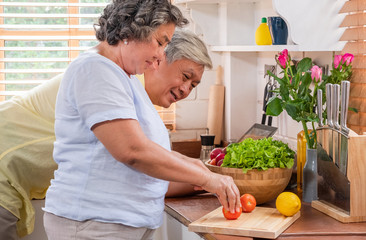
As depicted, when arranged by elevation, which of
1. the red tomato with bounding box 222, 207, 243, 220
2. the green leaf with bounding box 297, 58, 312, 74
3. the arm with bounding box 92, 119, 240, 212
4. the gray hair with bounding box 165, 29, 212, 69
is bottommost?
Result: the red tomato with bounding box 222, 207, 243, 220

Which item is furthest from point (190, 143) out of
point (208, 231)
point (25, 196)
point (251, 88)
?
point (208, 231)

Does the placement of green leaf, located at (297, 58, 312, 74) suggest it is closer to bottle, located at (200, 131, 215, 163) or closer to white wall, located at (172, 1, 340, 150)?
white wall, located at (172, 1, 340, 150)

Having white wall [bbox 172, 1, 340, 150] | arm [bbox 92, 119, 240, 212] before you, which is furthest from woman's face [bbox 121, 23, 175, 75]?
white wall [bbox 172, 1, 340, 150]

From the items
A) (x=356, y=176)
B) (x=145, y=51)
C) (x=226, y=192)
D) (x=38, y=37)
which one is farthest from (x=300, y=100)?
(x=38, y=37)

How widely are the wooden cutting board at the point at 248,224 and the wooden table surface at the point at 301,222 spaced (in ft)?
0.06

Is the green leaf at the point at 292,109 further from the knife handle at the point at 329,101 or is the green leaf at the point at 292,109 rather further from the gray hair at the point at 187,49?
the gray hair at the point at 187,49

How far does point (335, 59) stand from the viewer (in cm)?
201

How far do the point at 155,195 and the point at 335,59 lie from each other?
84 cm

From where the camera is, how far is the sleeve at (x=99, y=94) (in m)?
1.44

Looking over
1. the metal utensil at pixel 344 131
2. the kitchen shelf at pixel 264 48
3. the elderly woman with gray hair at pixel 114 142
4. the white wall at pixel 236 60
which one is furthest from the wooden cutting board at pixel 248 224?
the white wall at pixel 236 60

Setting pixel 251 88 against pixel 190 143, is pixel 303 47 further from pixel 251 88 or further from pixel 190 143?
pixel 190 143

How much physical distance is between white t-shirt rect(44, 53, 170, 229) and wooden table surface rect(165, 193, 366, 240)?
228 mm

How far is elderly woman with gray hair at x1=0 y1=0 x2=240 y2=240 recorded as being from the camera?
1.46 meters

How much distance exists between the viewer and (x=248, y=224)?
1.68 metres
